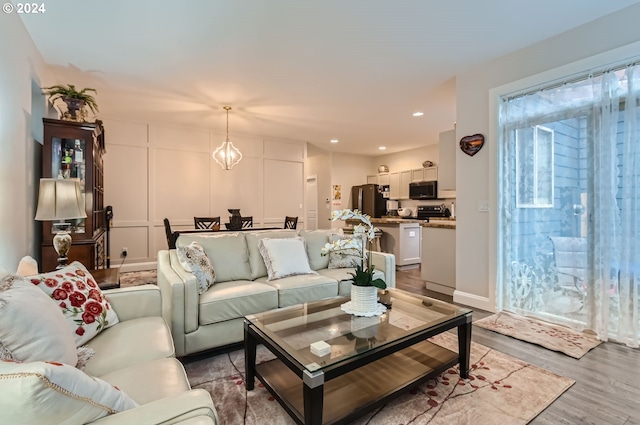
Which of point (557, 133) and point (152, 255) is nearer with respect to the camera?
point (557, 133)

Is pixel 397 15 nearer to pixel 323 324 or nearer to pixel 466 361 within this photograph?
pixel 323 324

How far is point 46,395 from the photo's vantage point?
65 cm

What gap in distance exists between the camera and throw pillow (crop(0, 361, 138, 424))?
63 cm

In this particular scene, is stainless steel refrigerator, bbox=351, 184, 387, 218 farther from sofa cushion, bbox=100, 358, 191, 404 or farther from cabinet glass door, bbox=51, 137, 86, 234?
sofa cushion, bbox=100, 358, 191, 404

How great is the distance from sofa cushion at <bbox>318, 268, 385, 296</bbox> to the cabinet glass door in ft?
8.34

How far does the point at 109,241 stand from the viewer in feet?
16.5

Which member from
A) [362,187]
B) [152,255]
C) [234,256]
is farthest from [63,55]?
[362,187]

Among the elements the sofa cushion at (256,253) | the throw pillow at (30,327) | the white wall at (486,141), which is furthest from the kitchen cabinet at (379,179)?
the throw pillow at (30,327)

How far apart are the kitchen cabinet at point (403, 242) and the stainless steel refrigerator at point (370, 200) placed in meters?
1.76

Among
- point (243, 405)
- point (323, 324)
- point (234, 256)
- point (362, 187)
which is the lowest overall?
point (243, 405)

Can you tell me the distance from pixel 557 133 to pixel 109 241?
626 cm

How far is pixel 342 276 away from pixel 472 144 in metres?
2.06

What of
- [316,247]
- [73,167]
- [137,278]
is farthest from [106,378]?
[137,278]

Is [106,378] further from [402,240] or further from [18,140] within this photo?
[402,240]
